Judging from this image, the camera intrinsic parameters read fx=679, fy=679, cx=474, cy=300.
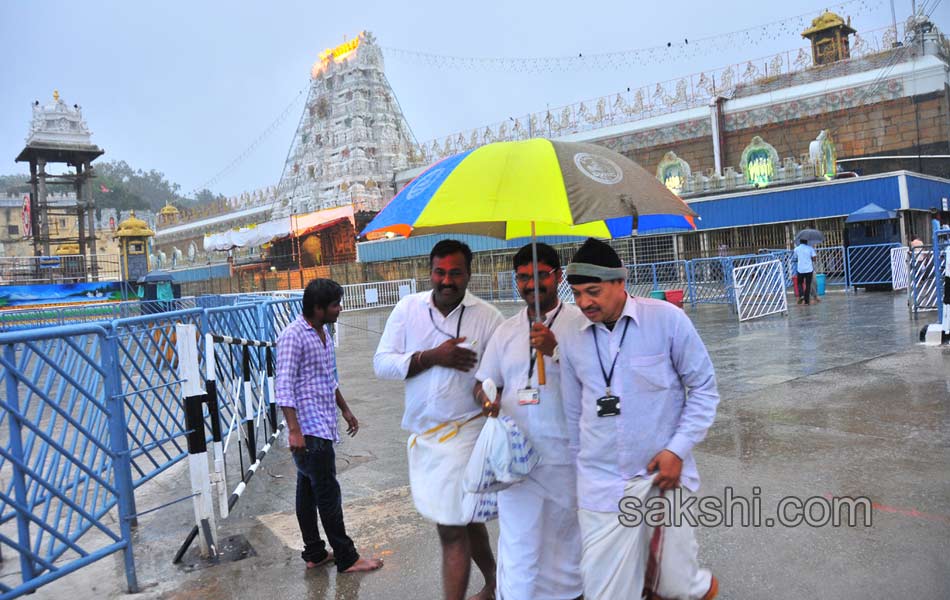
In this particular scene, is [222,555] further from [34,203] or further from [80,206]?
[34,203]

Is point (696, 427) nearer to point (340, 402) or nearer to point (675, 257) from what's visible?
point (340, 402)

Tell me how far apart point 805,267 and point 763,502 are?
1318cm

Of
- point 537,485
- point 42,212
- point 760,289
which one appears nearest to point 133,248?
point 42,212

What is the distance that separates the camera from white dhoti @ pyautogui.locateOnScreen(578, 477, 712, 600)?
2385mm

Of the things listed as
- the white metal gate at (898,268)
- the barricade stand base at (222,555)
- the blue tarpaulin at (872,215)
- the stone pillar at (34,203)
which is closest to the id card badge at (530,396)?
the barricade stand base at (222,555)

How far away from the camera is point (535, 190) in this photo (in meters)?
2.68

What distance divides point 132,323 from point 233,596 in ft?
7.75

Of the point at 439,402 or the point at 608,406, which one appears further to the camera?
the point at 439,402

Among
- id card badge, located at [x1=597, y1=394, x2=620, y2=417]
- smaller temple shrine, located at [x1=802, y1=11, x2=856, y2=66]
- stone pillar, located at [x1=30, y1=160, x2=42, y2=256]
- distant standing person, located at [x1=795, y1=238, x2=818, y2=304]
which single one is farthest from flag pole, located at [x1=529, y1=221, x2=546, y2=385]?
stone pillar, located at [x1=30, y1=160, x2=42, y2=256]

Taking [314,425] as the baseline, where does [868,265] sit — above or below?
above

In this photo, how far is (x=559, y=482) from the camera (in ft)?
9.03

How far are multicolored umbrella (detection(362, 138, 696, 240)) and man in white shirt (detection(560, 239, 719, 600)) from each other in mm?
204

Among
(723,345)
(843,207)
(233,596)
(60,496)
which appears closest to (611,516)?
(233,596)

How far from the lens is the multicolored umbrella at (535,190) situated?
262cm
